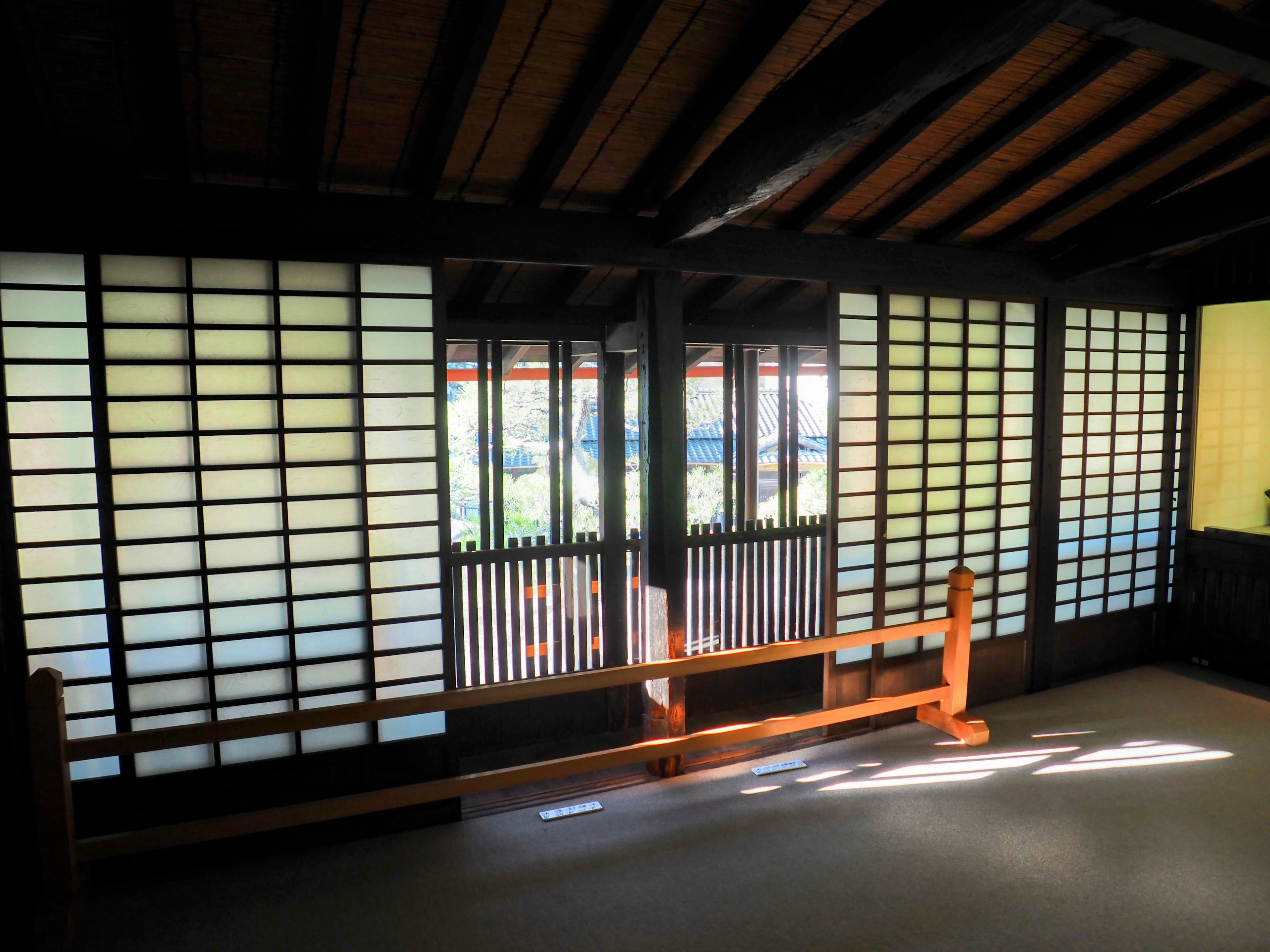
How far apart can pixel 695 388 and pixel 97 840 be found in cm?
1128

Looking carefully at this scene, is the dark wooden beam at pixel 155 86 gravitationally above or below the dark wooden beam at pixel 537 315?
above

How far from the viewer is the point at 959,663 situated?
15.6 feet

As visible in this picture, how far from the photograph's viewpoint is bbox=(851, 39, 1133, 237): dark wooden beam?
3.40 metres

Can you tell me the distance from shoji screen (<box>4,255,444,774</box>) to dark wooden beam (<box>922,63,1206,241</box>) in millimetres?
3082

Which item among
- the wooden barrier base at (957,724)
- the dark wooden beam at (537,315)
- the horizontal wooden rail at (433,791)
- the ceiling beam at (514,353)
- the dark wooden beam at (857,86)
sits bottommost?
the wooden barrier base at (957,724)

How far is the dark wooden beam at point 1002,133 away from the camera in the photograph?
11.1 ft

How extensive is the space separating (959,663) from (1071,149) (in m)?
2.87

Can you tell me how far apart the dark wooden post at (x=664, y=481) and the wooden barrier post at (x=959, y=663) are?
5.45 feet

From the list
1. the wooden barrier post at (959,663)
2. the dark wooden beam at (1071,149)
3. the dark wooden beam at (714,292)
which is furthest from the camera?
the dark wooden beam at (714,292)

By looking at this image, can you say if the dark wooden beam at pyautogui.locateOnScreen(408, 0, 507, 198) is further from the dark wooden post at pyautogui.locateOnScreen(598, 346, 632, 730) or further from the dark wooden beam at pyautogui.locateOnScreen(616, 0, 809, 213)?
the dark wooden post at pyautogui.locateOnScreen(598, 346, 632, 730)

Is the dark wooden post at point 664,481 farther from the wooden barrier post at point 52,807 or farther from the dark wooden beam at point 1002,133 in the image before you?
the wooden barrier post at point 52,807

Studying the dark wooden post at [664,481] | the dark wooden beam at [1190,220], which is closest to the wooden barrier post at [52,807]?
the dark wooden post at [664,481]

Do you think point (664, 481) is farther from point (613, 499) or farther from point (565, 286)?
point (565, 286)

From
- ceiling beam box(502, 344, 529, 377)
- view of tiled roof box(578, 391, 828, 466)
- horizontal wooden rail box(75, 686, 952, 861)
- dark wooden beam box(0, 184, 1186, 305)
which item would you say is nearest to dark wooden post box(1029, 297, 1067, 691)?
dark wooden beam box(0, 184, 1186, 305)
